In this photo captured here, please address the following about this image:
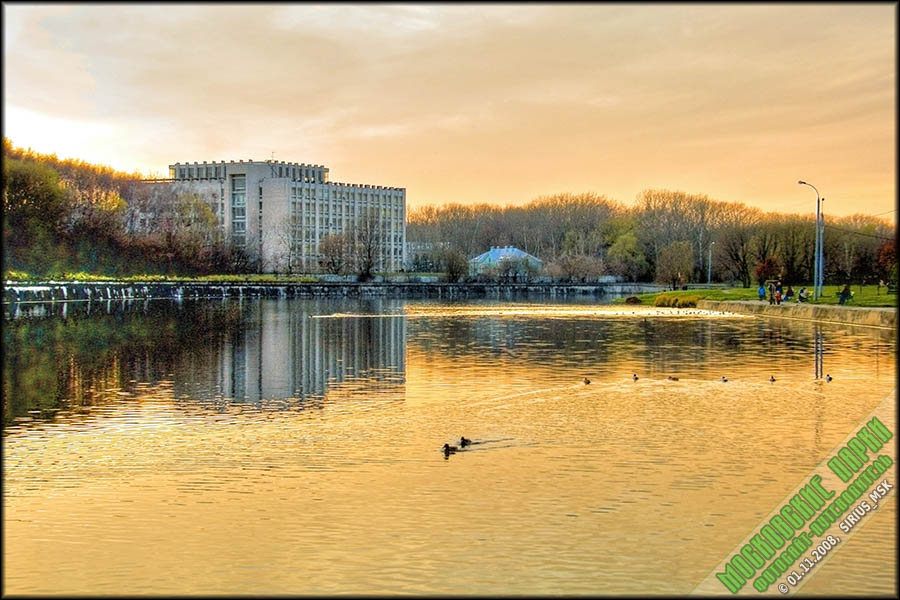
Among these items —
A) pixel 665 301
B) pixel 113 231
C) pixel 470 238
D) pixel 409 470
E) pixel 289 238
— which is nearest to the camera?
pixel 409 470

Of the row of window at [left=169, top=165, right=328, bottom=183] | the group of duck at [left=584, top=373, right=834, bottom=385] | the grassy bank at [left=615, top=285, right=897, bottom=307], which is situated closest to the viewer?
the group of duck at [left=584, top=373, right=834, bottom=385]

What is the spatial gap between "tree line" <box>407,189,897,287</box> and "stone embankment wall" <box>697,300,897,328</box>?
1091 centimetres

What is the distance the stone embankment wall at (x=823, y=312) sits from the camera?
142 ft

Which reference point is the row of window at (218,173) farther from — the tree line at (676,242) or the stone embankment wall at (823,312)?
the stone embankment wall at (823,312)

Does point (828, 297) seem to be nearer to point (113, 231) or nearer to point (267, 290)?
point (267, 290)

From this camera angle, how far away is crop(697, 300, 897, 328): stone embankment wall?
4325 cm

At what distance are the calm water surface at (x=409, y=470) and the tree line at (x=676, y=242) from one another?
49.2 meters

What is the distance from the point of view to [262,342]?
3550 centimetres

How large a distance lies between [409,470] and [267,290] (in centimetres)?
8767

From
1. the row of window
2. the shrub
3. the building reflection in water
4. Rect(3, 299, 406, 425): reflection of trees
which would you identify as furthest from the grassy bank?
the row of window

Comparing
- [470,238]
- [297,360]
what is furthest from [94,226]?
[470,238]

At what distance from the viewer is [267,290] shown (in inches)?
3910

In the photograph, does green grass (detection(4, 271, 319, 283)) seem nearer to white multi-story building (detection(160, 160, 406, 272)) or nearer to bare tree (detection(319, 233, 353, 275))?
bare tree (detection(319, 233, 353, 275))

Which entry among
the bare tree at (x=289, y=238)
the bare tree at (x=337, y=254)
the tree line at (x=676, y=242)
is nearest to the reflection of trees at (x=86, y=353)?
the tree line at (x=676, y=242)
